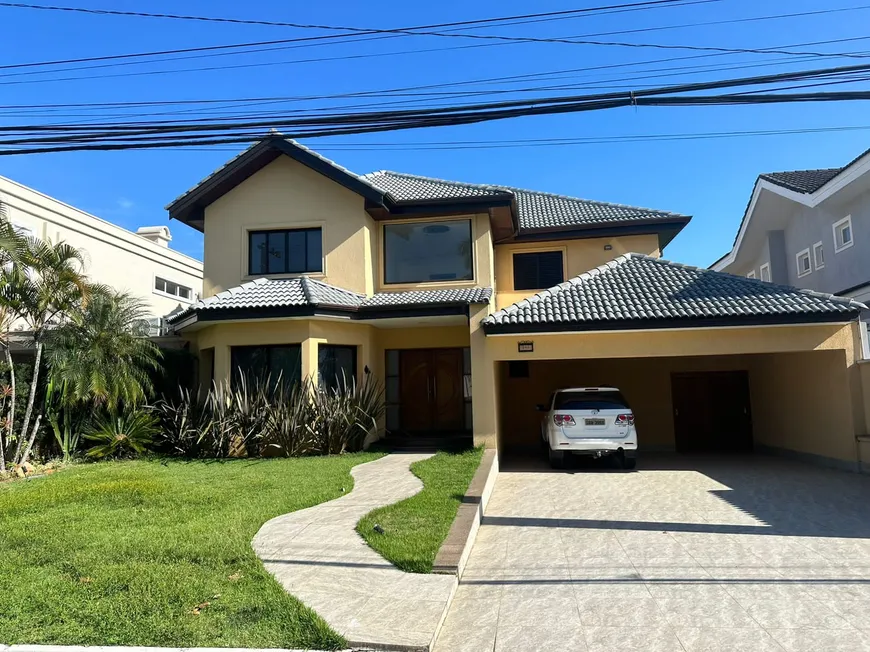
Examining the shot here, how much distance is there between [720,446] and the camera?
15758 millimetres

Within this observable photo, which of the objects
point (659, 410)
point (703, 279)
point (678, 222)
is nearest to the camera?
point (703, 279)

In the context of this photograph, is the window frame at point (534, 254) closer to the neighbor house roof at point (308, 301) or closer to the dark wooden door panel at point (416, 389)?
the neighbor house roof at point (308, 301)

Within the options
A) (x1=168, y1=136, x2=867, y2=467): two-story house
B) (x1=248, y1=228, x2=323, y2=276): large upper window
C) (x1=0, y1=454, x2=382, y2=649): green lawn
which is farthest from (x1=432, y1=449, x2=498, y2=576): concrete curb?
(x1=248, y1=228, x2=323, y2=276): large upper window

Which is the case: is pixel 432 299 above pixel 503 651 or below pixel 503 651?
above

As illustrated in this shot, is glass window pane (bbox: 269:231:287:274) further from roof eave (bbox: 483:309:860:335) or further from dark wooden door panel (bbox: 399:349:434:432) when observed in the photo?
roof eave (bbox: 483:309:860:335)

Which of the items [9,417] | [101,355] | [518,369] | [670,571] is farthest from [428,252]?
[670,571]

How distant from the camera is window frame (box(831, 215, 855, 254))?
17.1 m

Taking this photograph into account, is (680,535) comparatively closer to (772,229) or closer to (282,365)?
(282,365)

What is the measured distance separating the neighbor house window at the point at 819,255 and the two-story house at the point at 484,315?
5.25 metres

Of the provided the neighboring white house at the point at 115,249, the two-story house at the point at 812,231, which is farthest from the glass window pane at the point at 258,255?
the two-story house at the point at 812,231

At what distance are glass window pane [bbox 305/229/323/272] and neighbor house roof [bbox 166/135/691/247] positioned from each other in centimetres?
160

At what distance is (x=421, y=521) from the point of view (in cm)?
706

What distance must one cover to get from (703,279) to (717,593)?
9.90 meters

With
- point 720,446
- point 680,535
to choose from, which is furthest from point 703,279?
point 680,535
